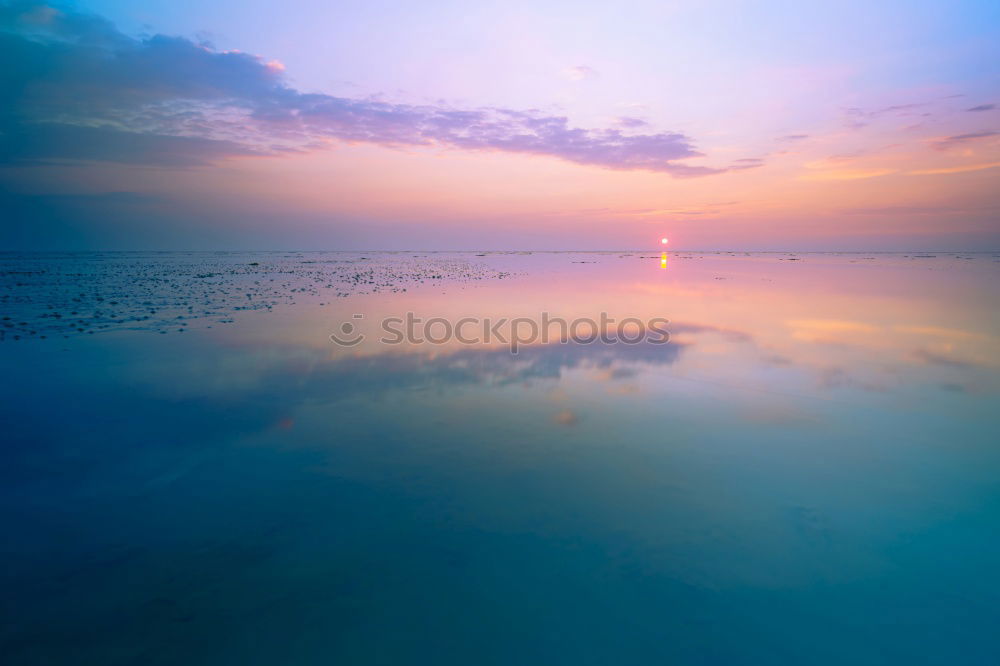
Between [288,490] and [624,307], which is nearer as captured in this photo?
[288,490]

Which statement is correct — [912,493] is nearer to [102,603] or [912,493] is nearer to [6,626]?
[102,603]

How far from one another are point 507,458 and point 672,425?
335 cm

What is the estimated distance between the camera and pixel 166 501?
18.8 ft

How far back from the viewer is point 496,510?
558 centimetres

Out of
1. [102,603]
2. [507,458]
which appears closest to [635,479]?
[507,458]

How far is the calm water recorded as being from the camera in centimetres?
384

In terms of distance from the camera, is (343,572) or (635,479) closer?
(343,572)

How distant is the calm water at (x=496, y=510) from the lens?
12.6 ft

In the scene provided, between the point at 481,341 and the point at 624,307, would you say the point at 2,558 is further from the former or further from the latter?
the point at 624,307

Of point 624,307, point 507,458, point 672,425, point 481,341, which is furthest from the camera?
point 624,307

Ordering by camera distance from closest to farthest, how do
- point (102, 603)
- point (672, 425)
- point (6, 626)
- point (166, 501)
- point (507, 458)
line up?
1. point (6, 626)
2. point (102, 603)
3. point (166, 501)
4. point (507, 458)
5. point (672, 425)

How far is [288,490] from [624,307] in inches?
814

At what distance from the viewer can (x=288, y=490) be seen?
19.7ft

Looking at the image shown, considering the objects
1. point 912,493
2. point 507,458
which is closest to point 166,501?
point 507,458
